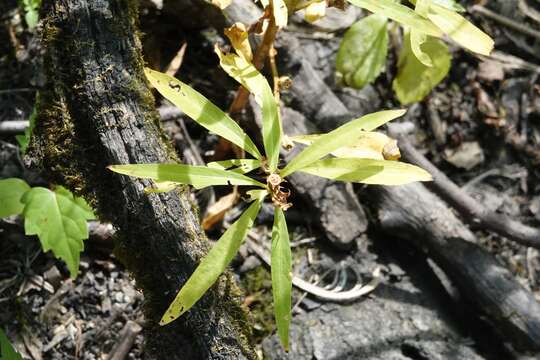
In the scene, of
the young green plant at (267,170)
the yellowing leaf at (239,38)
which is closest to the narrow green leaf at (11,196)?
the young green plant at (267,170)

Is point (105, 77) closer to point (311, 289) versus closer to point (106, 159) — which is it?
point (106, 159)

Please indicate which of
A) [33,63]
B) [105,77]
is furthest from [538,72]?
[33,63]

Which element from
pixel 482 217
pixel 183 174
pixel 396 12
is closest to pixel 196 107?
pixel 183 174

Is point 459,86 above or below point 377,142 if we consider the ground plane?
below

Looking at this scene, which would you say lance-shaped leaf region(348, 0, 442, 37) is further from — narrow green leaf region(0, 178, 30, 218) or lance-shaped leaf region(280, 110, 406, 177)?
narrow green leaf region(0, 178, 30, 218)

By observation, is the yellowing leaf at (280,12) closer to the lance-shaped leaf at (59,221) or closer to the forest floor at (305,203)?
the forest floor at (305,203)
